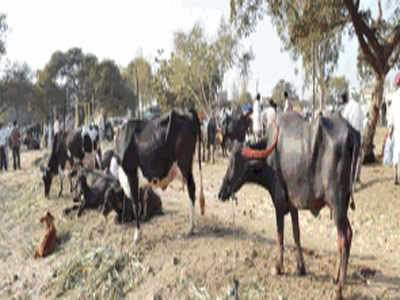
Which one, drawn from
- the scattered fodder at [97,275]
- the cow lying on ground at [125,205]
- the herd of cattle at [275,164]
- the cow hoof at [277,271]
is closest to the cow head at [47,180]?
the herd of cattle at [275,164]

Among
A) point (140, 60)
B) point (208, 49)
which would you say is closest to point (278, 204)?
point (208, 49)

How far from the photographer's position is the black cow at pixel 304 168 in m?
4.15

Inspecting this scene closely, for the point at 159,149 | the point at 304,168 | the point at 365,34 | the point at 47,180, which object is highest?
the point at 365,34

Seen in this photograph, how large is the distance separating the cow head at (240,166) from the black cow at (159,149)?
53.3 inches

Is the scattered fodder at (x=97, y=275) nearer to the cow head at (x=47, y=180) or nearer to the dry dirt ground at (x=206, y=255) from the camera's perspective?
the dry dirt ground at (x=206, y=255)

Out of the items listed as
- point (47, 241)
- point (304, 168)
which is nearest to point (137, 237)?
point (47, 241)

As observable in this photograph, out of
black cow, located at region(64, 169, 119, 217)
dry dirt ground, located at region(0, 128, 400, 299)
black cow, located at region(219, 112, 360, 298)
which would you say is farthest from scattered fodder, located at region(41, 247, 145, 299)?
black cow, located at region(219, 112, 360, 298)

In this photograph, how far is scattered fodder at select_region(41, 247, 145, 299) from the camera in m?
5.97

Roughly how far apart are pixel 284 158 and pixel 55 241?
571 cm

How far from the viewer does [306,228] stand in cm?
811

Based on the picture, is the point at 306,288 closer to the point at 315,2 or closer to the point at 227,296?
the point at 227,296

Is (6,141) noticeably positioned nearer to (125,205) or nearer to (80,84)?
(125,205)

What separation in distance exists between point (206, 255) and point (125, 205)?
8.36 feet

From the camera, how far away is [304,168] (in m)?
4.43
